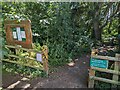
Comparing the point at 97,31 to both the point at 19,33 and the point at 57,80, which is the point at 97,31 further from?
the point at 57,80

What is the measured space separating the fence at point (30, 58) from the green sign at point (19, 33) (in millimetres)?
330

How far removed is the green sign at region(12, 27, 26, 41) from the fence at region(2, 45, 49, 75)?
330 mm

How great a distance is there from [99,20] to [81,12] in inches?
47.5

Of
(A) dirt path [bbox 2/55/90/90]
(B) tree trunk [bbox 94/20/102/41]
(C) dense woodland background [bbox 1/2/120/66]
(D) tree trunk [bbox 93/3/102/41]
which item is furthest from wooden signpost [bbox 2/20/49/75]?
(B) tree trunk [bbox 94/20/102/41]

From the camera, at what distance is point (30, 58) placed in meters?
6.84

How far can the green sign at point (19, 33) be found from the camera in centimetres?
686

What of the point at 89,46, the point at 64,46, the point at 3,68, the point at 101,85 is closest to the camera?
the point at 101,85

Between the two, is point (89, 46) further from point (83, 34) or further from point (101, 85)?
point (101, 85)

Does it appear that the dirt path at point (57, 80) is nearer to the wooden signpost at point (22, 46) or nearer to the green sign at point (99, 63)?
the wooden signpost at point (22, 46)

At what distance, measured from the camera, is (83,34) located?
10.9m

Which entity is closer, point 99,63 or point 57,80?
point 99,63

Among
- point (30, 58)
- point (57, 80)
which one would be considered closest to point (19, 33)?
point (30, 58)

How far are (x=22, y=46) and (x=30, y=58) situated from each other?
59 cm

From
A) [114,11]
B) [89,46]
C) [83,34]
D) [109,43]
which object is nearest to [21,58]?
[89,46]
